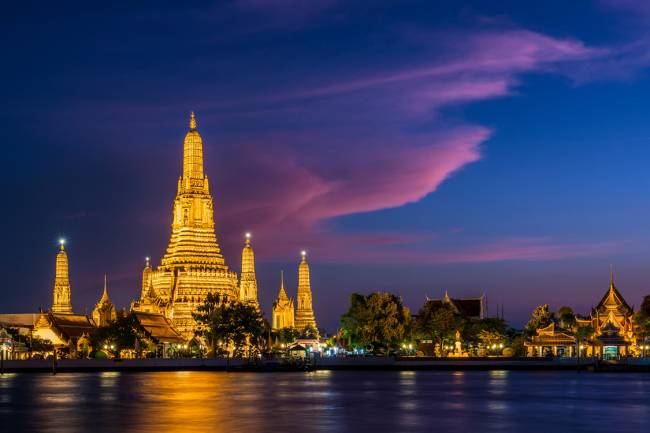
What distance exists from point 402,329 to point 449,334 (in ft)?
19.8

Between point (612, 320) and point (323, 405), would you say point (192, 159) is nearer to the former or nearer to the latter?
point (612, 320)

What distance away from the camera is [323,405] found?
48.2 meters

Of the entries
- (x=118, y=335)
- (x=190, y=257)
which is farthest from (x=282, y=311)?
(x=118, y=335)

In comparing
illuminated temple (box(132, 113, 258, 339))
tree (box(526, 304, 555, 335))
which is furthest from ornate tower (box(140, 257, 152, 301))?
tree (box(526, 304, 555, 335))

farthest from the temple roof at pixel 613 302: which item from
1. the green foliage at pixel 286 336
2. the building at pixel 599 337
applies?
the green foliage at pixel 286 336

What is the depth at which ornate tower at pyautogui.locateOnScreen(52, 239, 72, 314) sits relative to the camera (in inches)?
4601

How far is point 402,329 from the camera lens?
95688mm

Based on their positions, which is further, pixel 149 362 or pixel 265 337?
pixel 265 337

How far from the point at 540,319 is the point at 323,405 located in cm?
6674

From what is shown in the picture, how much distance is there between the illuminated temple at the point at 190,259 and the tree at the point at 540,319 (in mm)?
30253

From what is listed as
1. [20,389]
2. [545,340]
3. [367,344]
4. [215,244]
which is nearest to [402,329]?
[367,344]

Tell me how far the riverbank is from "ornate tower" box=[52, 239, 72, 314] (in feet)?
96.6

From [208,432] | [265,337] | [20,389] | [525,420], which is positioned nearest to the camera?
[208,432]

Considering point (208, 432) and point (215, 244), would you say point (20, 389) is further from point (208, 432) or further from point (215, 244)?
point (215, 244)
